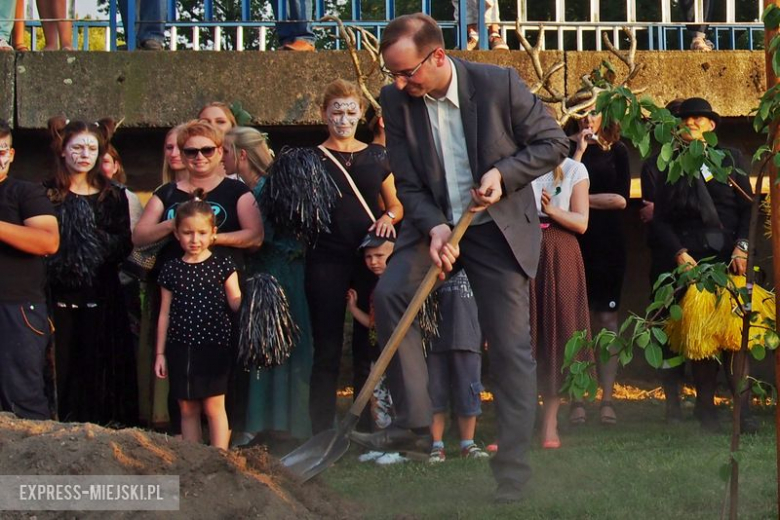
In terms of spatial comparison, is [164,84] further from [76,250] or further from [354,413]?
[354,413]

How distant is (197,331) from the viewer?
7.16 metres

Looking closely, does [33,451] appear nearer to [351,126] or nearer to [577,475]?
[577,475]

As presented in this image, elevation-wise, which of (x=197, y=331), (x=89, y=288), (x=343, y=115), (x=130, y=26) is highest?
(x=130, y=26)

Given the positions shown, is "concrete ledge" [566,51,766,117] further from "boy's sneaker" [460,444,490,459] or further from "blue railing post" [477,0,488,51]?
"boy's sneaker" [460,444,490,459]

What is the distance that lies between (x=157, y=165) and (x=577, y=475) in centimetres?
463

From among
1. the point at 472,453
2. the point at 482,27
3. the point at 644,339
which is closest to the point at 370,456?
the point at 472,453

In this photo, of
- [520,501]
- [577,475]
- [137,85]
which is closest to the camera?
[520,501]

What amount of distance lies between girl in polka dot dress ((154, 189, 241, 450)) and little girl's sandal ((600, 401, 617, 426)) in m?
2.40

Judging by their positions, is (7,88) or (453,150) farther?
(7,88)

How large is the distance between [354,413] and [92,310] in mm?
2566

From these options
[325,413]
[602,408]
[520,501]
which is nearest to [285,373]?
[325,413]

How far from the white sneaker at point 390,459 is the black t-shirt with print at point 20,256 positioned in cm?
197

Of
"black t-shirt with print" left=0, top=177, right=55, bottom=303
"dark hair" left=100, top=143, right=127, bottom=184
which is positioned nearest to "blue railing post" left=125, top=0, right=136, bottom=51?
"dark hair" left=100, top=143, right=127, bottom=184

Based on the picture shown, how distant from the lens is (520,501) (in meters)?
5.66
